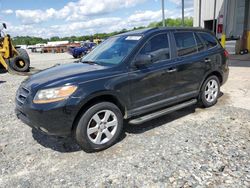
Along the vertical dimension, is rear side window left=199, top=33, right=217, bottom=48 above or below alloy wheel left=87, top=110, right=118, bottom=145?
above

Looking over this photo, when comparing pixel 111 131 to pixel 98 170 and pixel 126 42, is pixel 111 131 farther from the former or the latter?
pixel 126 42

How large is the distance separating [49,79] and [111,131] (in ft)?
4.10

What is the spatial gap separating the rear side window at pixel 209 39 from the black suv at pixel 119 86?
0.08 feet

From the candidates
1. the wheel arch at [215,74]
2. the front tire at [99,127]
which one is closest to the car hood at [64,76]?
the front tire at [99,127]

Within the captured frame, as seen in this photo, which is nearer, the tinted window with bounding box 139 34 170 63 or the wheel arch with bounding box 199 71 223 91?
the tinted window with bounding box 139 34 170 63

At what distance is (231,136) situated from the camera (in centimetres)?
399

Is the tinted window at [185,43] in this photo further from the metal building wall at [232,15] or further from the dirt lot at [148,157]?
the metal building wall at [232,15]

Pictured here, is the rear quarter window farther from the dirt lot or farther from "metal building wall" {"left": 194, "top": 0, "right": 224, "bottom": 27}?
"metal building wall" {"left": 194, "top": 0, "right": 224, "bottom": 27}

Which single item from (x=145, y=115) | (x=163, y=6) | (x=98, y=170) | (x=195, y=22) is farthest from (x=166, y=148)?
(x=195, y=22)

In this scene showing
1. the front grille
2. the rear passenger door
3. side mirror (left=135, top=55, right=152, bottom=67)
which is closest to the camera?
the front grille

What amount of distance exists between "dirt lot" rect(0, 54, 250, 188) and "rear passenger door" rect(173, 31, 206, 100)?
22.7 inches

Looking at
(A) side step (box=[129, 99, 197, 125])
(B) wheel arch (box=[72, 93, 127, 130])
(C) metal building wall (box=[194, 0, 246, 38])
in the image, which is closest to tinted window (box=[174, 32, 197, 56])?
(A) side step (box=[129, 99, 197, 125])

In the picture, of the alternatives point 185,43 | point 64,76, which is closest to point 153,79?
point 185,43

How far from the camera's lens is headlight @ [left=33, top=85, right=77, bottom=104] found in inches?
131
